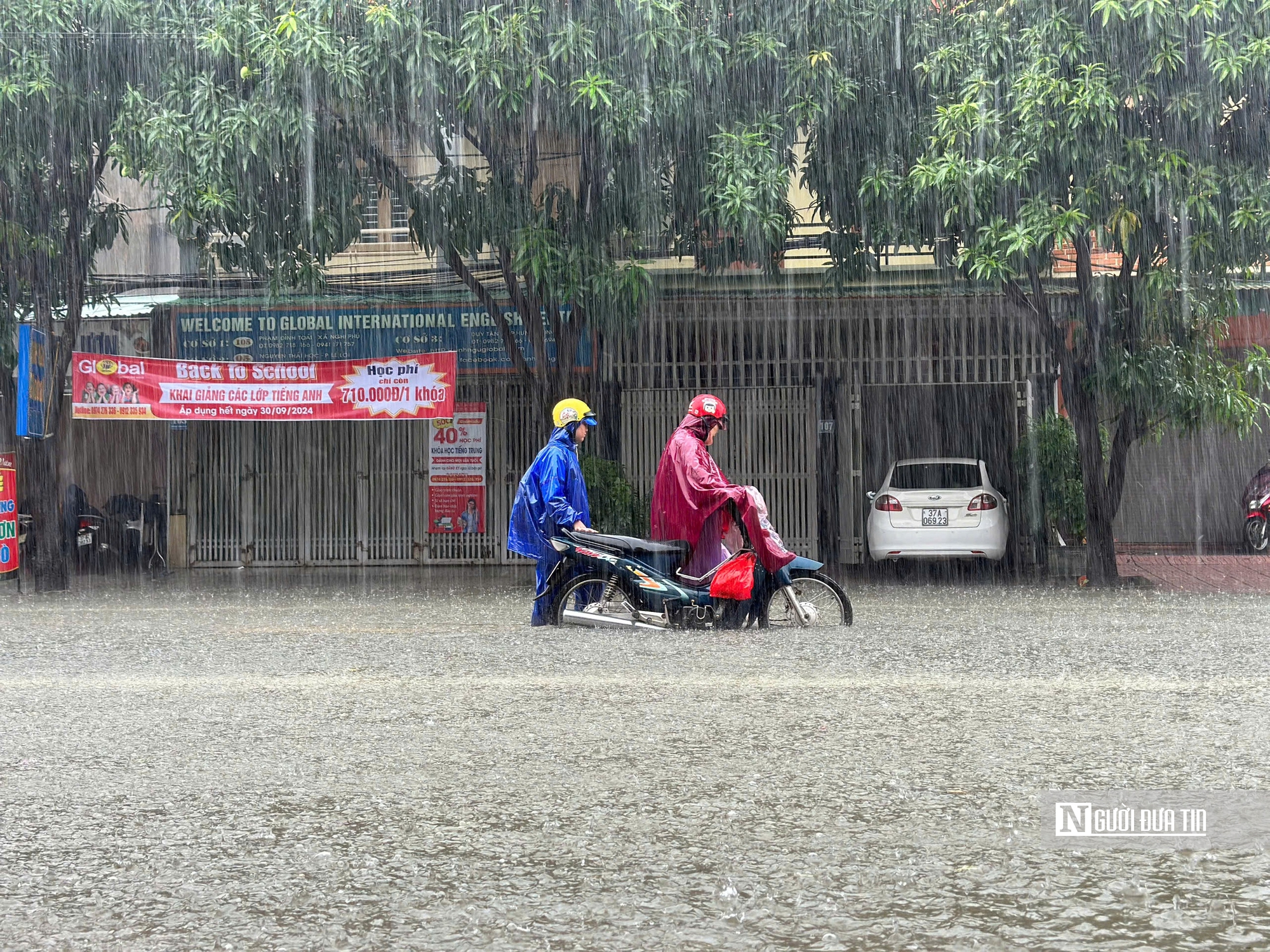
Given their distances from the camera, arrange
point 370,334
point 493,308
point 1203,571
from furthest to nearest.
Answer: point 370,334, point 1203,571, point 493,308

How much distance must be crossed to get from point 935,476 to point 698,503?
19.7 ft

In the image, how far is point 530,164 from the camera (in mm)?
13758

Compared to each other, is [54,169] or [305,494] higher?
[54,169]

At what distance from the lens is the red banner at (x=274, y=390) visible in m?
15.3

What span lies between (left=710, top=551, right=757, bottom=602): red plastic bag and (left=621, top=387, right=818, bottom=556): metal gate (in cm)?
734

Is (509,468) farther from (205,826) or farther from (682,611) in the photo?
(205,826)

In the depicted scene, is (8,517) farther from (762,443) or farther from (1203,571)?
(1203,571)

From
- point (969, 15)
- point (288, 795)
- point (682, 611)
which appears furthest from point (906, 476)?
point (288, 795)

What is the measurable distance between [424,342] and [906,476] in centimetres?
611

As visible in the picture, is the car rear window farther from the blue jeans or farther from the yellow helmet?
the blue jeans

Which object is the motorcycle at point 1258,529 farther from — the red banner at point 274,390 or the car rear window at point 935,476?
the red banner at point 274,390

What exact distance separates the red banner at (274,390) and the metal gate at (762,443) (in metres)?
2.86

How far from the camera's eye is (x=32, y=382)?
1419 centimetres

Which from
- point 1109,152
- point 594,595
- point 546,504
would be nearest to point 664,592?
point 594,595
